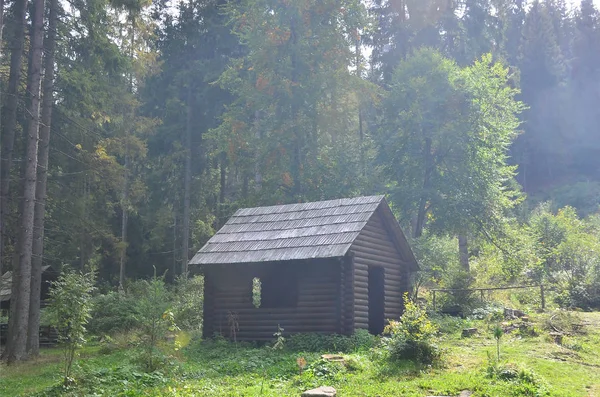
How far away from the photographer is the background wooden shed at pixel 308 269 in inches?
784

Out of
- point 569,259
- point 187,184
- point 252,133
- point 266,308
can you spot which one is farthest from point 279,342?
point 187,184

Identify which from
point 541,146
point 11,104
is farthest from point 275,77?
point 541,146

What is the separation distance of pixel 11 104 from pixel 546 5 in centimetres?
7417

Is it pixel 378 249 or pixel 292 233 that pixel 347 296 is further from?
pixel 292 233

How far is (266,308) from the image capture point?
21.1 metres

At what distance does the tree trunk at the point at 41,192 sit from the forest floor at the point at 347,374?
1921 mm

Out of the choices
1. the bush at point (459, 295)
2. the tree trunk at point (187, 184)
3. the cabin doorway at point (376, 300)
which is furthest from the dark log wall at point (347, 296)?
the tree trunk at point (187, 184)

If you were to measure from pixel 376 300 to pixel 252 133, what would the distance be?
51.8 feet

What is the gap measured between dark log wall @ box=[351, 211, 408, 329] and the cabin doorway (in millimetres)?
208

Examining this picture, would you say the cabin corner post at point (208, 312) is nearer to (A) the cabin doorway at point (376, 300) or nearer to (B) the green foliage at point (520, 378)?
(A) the cabin doorway at point (376, 300)

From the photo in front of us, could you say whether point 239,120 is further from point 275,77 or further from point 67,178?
point 67,178

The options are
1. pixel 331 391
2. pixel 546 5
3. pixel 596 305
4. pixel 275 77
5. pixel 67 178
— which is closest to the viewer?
pixel 331 391

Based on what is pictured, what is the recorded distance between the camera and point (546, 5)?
261 feet

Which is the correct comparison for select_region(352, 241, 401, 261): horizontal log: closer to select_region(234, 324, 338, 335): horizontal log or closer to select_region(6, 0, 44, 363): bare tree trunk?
select_region(234, 324, 338, 335): horizontal log
